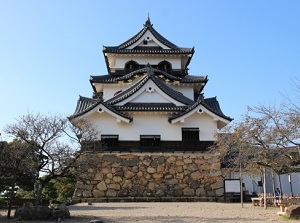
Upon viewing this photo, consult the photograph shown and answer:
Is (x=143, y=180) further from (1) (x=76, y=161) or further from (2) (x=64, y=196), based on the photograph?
(1) (x=76, y=161)

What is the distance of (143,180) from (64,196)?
7.39 meters

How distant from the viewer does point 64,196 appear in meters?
24.6

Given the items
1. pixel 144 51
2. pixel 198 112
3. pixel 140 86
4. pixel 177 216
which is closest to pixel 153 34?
pixel 144 51

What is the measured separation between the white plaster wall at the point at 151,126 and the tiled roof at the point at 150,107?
0.40 m

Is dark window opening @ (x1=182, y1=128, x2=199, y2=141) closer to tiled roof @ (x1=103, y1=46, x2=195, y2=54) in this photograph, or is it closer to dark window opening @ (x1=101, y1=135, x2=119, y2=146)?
dark window opening @ (x1=101, y1=135, x2=119, y2=146)

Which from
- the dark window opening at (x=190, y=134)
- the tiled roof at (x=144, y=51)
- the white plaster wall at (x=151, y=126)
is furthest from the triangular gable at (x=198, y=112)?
the tiled roof at (x=144, y=51)

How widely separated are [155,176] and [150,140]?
2.24 m

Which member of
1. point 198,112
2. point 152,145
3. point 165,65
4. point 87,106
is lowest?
point 152,145

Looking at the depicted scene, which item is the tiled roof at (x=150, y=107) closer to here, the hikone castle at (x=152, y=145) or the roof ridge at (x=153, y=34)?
the hikone castle at (x=152, y=145)

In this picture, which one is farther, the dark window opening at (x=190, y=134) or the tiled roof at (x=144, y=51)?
the tiled roof at (x=144, y=51)

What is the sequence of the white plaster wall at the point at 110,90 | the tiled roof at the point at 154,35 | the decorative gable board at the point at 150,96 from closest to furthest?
the decorative gable board at the point at 150,96, the white plaster wall at the point at 110,90, the tiled roof at the point at 154,35

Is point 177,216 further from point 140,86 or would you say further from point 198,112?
point 140,86

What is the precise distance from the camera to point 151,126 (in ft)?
70.6

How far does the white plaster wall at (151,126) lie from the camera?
69.5ft
